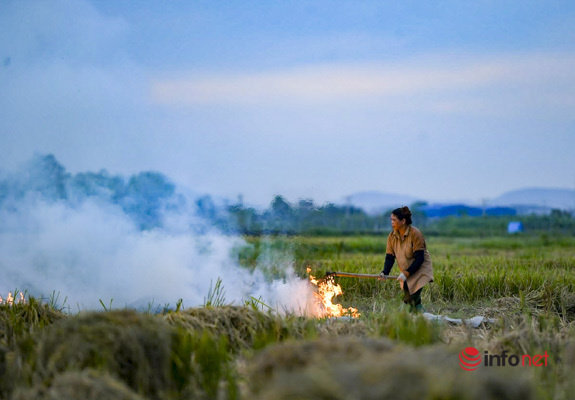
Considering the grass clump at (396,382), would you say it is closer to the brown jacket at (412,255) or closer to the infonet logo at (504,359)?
the infonet logo at (504,359)

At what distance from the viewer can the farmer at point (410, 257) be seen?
8242 mm

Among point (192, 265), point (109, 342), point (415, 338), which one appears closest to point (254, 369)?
point (109, 342)

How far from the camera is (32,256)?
10500mm

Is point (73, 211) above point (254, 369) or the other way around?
above

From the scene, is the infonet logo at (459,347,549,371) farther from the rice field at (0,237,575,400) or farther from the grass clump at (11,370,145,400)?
the grass clump at (11,370,145,400)

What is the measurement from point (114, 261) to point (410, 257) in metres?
4.74

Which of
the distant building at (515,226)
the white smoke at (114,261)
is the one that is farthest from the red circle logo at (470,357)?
the distant building at (515,226)

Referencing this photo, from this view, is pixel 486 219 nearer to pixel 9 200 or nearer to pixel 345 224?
pixel 345 224

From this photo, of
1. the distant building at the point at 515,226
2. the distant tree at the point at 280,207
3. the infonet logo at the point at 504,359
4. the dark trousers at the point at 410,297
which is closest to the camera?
the infonet logo at the point at 504,359

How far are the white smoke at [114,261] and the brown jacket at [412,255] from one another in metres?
1.69

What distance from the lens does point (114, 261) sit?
1029 cm

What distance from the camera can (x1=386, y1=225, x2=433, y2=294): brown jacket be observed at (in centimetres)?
827

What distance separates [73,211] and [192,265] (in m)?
2.27

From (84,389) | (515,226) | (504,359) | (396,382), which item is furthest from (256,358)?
(515,226)
